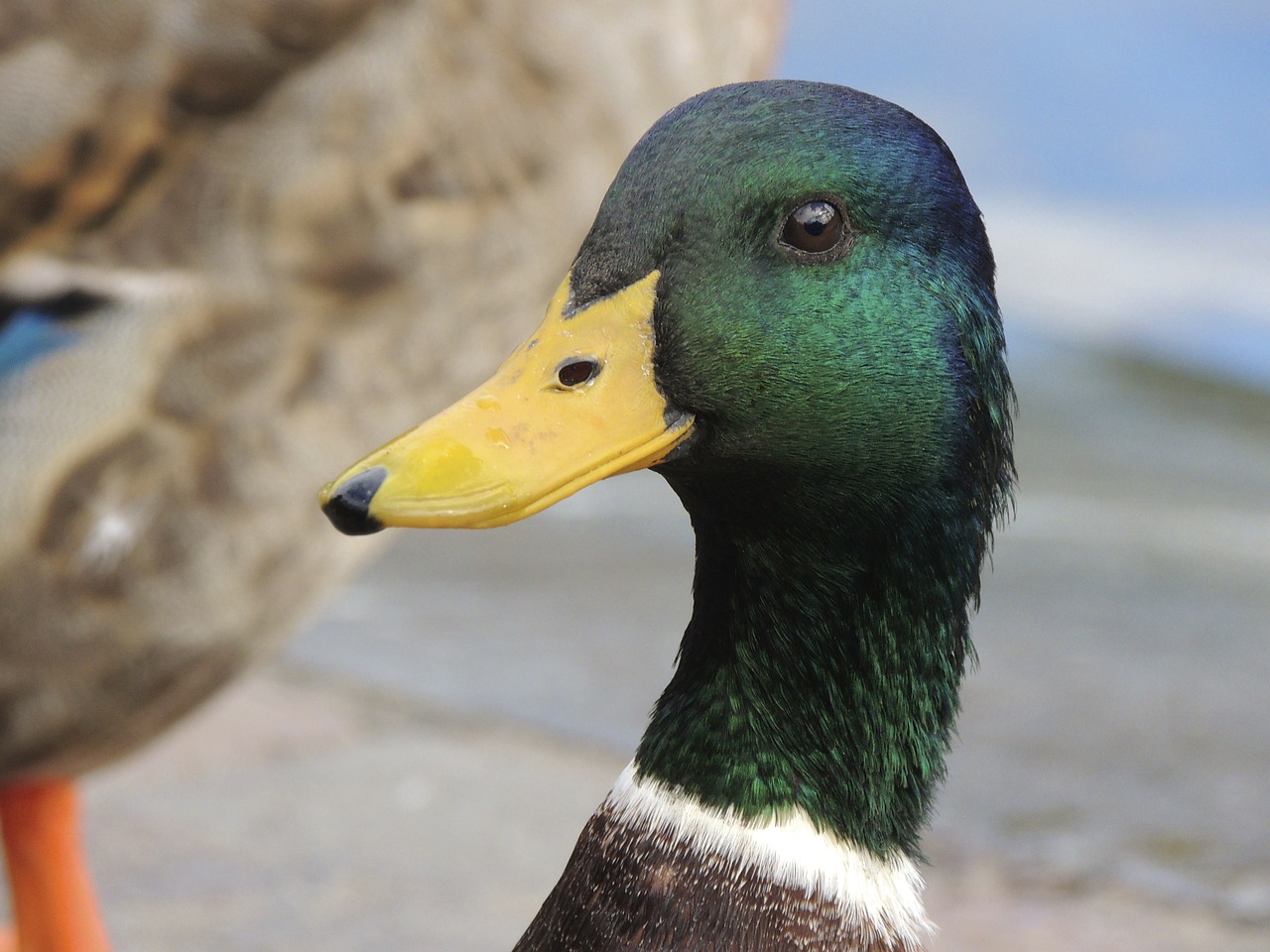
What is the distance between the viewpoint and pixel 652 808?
1.40m

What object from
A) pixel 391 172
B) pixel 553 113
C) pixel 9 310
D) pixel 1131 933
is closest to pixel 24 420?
pixel 9 310

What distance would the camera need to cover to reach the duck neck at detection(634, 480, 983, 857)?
1366 mm

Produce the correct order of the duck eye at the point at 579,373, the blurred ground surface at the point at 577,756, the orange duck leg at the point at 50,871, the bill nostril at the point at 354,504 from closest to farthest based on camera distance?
1. the bill nostril at the point at 354,504
2. the duck eye at the point at 579,373
3. the orange duck leg at the point at 50,871
4. the blurred ground surface at the point at 577,756

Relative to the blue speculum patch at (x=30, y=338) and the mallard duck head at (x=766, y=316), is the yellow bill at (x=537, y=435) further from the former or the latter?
the blue speculum patch at (x=30, y=338)

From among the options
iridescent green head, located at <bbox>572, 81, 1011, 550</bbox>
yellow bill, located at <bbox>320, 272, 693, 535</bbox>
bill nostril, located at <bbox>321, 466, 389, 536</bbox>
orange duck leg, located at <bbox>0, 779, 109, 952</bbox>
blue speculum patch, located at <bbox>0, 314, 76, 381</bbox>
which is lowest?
orange duck leg, located at <bbox>0, 779, 109, 952</bbox>

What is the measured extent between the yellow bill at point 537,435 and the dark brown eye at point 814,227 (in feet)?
0.36

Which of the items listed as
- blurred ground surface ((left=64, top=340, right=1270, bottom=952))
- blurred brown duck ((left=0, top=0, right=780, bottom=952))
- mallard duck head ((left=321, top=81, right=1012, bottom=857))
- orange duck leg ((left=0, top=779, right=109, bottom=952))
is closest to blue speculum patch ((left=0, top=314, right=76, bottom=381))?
blurred brown duck ((left=0, top=0, right=780, bottom=952))

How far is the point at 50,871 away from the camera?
8.05 feet

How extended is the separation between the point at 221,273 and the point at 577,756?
5.16ft

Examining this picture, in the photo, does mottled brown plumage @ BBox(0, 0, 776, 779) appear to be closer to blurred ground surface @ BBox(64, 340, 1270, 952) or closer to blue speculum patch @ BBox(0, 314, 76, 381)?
blue speculum patch @ BBox(0, 314, 76, 381)

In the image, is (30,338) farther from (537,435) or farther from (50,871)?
(537,435)

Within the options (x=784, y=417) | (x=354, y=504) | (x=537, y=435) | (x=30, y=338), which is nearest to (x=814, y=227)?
(x=784, y=417)

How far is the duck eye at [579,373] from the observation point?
4.09 ft

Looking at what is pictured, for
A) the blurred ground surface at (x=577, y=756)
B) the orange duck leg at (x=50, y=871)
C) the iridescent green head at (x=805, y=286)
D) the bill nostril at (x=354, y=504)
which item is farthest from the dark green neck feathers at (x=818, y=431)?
the orange duck leg at (x=50, y=871)
